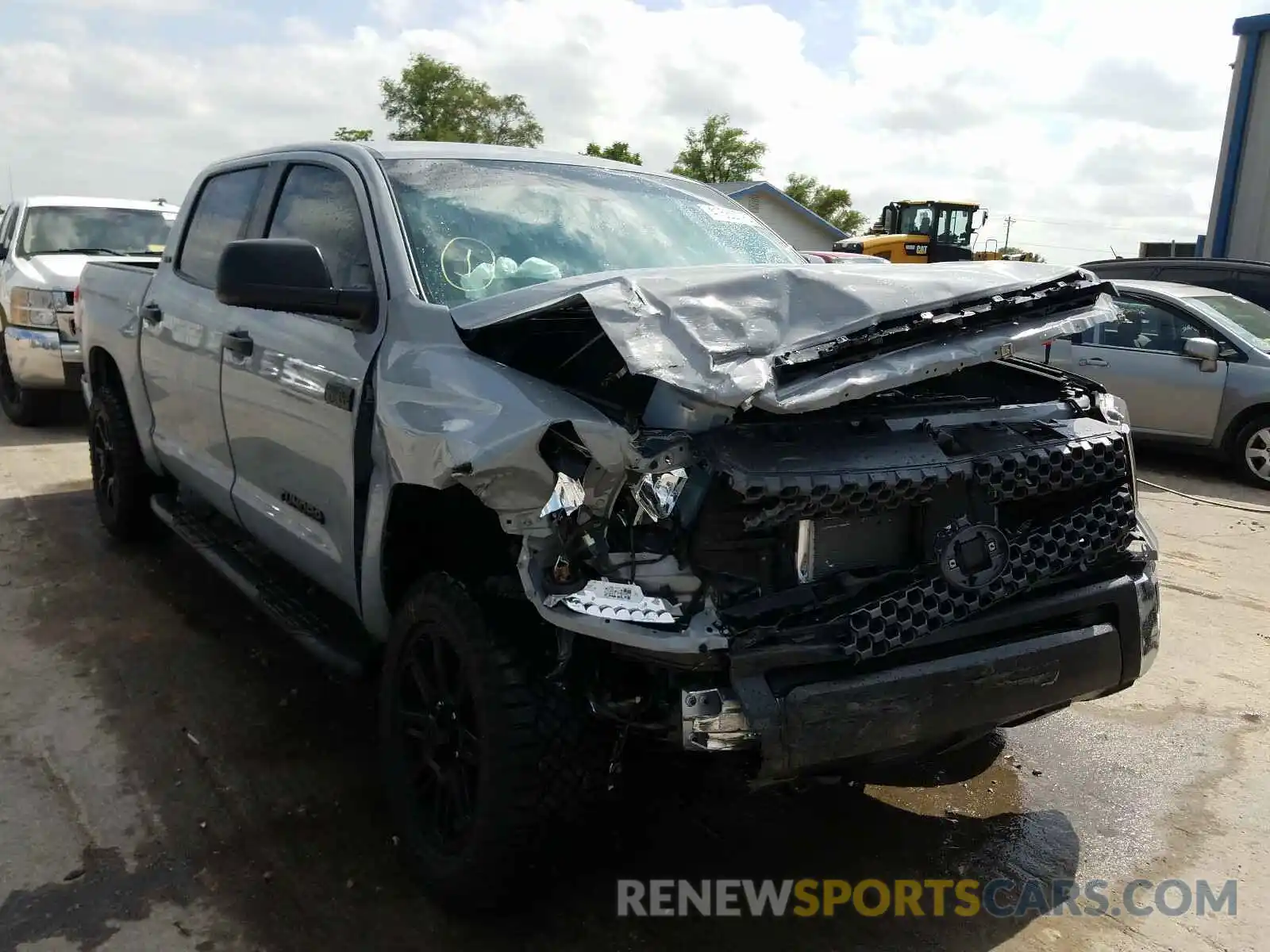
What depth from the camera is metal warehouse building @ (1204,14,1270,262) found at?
14.7m

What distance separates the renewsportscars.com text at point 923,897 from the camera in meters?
2.77

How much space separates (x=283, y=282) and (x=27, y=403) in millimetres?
7397

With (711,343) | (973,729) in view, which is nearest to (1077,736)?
(973,729)

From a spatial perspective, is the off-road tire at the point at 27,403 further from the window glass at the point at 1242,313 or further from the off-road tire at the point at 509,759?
the window glass at the point at 1242,313

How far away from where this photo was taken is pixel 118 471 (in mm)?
5406

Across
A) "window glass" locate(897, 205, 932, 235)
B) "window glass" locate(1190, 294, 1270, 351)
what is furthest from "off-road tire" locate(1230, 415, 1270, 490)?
"window glass" locate(897, 205, 932, 235)

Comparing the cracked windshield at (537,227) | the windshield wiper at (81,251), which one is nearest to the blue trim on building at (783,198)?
the windshield wiper at (81,251)

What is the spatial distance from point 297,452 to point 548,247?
1.05 metres

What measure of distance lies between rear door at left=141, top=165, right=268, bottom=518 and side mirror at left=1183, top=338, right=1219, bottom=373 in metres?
7.27

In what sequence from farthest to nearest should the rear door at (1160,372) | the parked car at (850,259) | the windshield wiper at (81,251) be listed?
the windshield wiper at (81,251) → the rear door at (1160,372) → the parked car at (850,259)

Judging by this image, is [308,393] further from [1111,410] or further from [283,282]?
→ [1111,410]

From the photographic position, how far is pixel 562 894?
9.23 ft

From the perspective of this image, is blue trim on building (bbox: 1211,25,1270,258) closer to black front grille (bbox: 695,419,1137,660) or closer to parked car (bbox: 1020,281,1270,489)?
parked car (bbox: 1020,281,1270,489)

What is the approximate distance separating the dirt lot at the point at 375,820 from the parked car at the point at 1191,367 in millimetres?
4259
